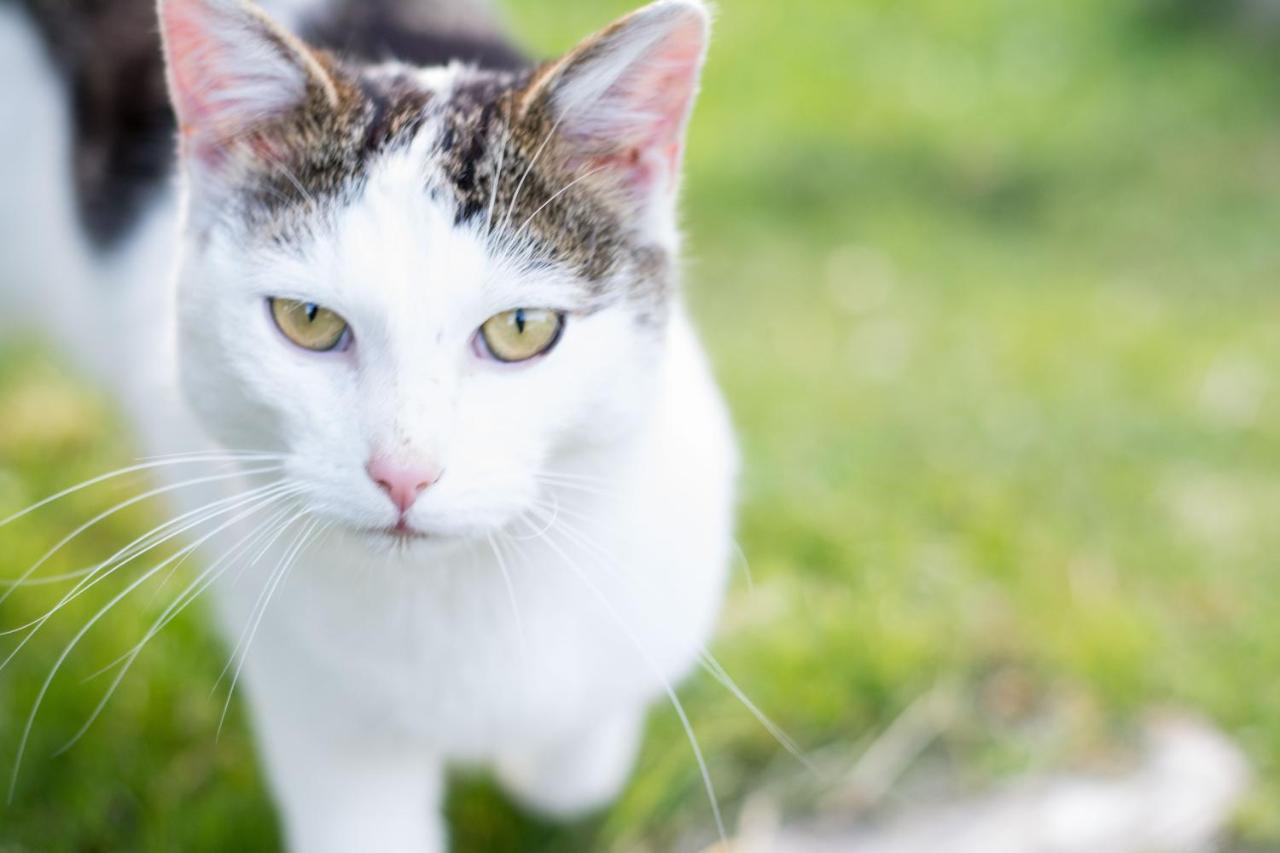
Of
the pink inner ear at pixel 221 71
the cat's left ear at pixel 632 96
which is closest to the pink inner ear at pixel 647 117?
the cat's left ear at pixel 632 96

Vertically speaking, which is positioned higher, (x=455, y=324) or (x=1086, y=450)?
(x=455, y=324)

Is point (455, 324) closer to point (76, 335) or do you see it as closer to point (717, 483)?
point (717, 483)

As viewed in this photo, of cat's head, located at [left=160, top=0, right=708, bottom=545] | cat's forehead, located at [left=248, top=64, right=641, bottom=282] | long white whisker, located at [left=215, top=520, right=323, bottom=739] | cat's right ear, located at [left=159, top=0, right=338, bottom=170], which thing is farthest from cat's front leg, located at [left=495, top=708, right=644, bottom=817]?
cat's right ear, located at [left=159, top=0, right=338, bottom=170]

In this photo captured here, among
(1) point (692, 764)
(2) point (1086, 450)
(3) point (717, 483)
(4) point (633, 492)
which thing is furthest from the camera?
(2) point (1086, 450)

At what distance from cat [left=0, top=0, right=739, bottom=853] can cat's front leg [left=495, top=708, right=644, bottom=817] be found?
0.02m

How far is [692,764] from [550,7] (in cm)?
440

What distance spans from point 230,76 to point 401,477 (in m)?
0.55

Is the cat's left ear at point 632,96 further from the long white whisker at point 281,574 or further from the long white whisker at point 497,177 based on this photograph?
the long white whisker at point 281,574

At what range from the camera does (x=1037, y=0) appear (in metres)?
6.05

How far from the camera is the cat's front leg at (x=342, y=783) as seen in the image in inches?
67.0

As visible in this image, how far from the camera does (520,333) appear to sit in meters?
1.45

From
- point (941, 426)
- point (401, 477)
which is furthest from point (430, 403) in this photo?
point (941, 426)

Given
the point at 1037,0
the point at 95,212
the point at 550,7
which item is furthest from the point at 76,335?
the point at 1037,0

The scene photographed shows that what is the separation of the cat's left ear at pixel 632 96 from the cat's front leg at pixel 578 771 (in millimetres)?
873
